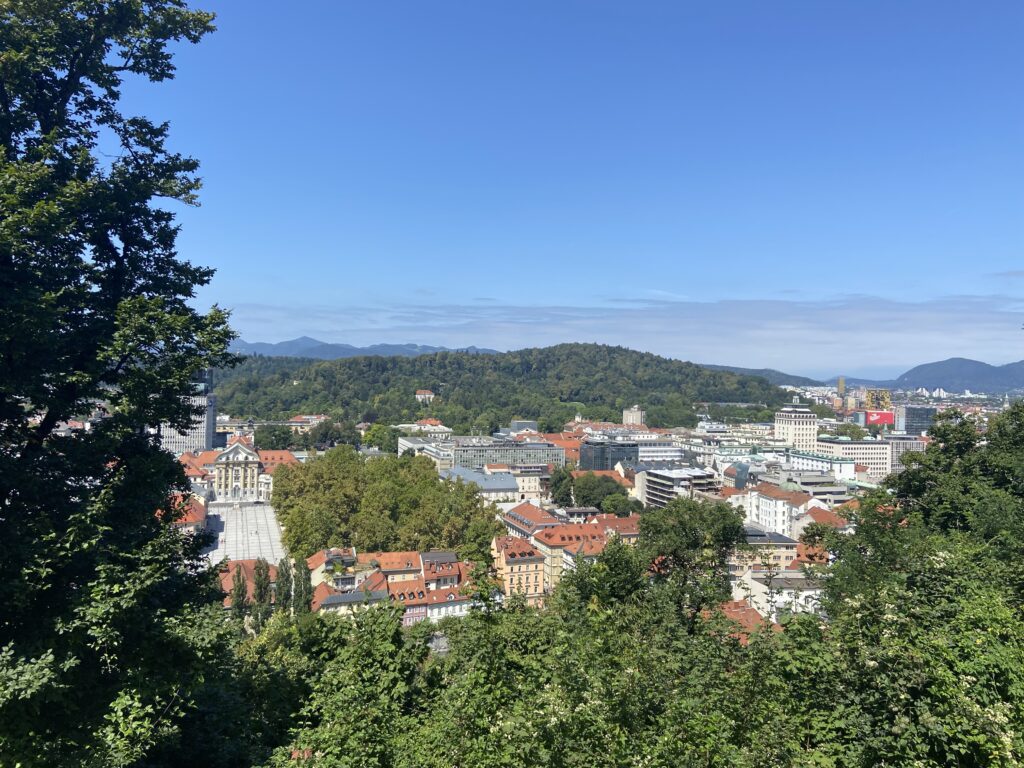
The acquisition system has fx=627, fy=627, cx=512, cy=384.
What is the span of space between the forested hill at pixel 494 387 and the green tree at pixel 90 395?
99.0 meters

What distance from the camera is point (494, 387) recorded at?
146 metres

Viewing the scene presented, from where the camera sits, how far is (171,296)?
655 centimetres

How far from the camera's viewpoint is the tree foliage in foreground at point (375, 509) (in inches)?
1457

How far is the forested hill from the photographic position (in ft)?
400

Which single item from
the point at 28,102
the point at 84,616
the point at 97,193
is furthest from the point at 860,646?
the point at 28,102

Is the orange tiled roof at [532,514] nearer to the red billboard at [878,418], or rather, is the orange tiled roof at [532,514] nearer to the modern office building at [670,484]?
the modern office building at [670,484]

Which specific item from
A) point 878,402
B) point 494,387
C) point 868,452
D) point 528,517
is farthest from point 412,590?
point 878,402

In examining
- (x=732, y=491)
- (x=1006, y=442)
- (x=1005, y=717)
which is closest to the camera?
(x=1005, y=717)

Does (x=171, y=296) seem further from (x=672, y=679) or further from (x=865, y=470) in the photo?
(x=865, y=470)

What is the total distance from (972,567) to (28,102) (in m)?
12.6

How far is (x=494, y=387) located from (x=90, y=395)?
14046 centimetres

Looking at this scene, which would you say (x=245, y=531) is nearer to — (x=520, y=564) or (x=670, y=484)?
(x=520, y=564)

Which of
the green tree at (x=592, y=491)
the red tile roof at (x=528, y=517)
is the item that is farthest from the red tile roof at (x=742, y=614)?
the green tree at (x=592, y=491)

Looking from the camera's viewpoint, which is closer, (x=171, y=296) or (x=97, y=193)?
(x=97, y=193)
